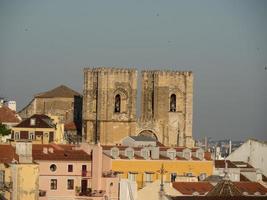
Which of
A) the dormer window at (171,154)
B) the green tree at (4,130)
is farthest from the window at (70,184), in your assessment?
the green tree at (4,130)

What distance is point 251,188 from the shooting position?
68500mm

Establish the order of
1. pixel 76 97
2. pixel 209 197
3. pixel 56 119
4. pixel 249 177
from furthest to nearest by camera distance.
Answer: pixel 76 97, pixel 56 119, pixel 249 177, pixel 209 197

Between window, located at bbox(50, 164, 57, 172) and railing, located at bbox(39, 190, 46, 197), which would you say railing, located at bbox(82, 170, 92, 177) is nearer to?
window, located at bbox(50, 164, 57, 172)

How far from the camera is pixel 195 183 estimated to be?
6769cm

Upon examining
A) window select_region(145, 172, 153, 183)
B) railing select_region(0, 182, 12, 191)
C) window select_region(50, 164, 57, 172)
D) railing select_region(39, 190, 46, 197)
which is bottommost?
railing select_region(39, 190, 46, 197)

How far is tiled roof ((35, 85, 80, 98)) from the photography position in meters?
114

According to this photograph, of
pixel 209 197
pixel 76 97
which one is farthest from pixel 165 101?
pixel 209 197

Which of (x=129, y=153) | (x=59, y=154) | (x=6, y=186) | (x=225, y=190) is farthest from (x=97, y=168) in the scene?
(x=225, y=190)

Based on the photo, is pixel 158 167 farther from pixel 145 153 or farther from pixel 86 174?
pixel 86 174

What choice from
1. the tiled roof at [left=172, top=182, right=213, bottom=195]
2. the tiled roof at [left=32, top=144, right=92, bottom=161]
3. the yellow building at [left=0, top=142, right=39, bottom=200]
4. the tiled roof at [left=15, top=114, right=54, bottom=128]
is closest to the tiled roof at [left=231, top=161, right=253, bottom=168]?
the tiled roof at [left=32, top=144, right=92, bottom=161]

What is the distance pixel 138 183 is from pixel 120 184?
5.08 m

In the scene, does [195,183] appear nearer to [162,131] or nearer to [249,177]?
[249,177]

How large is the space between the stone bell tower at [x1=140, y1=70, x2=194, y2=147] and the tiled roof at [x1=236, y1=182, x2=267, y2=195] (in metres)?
32.5

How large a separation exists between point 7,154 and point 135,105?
33335 millimetres
